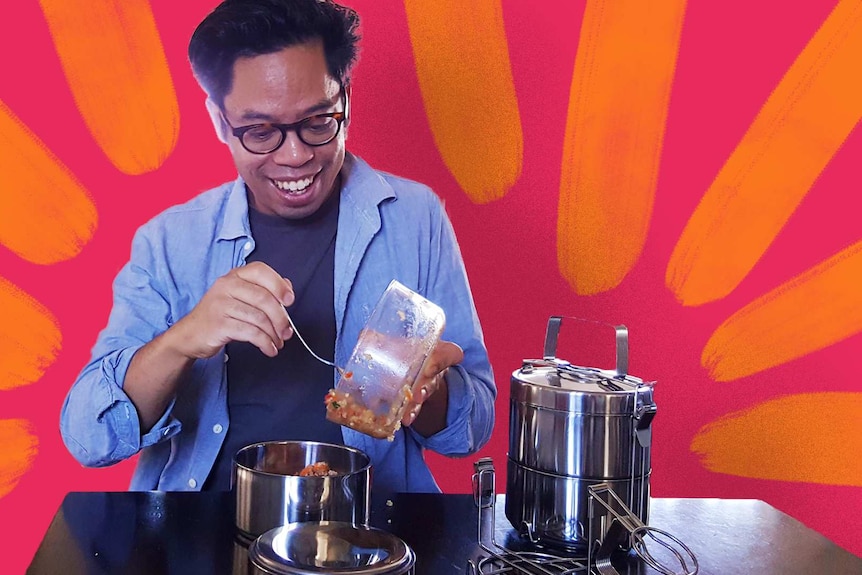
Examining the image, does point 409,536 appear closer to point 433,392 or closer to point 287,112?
point 433,392

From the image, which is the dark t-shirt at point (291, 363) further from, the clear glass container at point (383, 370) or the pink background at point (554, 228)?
the clear glass container at point (383, 370)

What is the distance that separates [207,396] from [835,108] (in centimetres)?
171

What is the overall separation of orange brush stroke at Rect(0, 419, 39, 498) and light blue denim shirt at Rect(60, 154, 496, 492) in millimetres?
400

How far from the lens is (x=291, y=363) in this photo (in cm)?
194

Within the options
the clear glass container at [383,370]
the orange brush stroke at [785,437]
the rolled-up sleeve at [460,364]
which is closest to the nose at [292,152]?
the rolled-up sleeve at [460,364]

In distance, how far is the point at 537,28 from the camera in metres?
2.30

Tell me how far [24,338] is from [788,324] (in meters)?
1.92

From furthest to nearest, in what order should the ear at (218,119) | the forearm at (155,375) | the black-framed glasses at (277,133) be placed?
the ear at (218,119) → the black-framed glasses at (277,133) → the forearm at (155,375)

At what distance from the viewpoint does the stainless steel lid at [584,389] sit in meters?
1.25

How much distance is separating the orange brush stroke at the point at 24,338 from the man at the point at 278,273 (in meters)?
0.35

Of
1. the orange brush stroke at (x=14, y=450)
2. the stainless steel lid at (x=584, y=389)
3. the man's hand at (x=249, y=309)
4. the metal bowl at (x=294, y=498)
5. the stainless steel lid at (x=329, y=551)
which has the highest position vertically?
the man's hand at (x=249, y=309)

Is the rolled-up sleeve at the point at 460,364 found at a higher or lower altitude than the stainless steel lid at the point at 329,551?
higher

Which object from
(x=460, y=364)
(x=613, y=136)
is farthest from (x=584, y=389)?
(x=613, y=136)

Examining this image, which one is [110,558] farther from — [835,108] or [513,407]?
[835,108]
